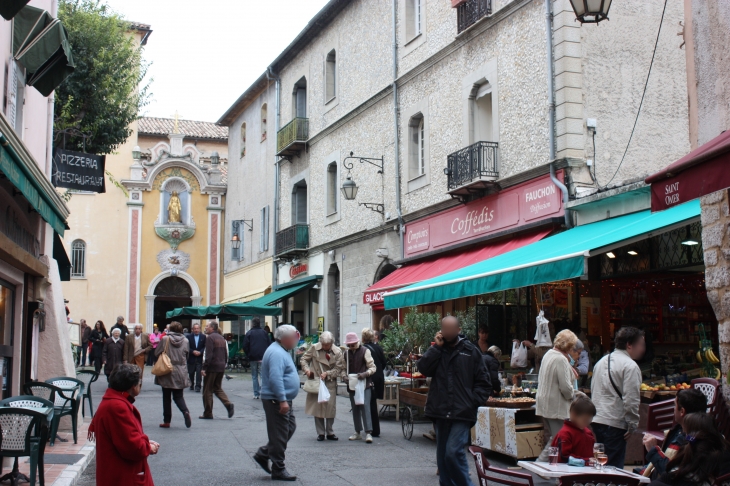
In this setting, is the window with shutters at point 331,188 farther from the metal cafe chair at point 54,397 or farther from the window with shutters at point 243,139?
the metal cafe chair at point 54,397

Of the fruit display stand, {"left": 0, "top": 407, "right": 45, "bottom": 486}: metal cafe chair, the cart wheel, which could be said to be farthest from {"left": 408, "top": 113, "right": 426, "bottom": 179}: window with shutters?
{"left": 0, "top": 407, "right": 45, "bottom": 486}: metal cafe chair

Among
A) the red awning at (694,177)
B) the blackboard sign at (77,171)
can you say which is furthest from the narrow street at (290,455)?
the red awning at (694,177)

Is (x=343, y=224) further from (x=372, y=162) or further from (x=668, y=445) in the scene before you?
(x=668, y=445)

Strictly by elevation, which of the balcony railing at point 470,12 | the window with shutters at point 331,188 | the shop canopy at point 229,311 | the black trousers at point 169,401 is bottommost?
the black trousers at point 169,401

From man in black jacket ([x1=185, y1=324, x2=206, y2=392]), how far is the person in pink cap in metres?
8.72

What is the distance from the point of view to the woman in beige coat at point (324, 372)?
39.7 feet

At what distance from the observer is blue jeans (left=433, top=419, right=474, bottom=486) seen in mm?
7492

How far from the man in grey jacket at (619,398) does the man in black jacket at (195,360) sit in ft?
46.5

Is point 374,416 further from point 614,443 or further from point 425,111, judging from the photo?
point 425,111

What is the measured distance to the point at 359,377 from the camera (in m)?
12.2

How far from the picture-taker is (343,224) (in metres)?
24.8

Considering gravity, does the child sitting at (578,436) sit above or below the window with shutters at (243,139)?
below

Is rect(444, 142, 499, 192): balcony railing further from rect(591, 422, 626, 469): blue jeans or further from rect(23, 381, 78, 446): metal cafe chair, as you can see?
rect(591, 422, 626, 469): blue jeans

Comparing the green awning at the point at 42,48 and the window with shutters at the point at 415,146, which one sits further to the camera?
the window with shutters at the point at 415,146
